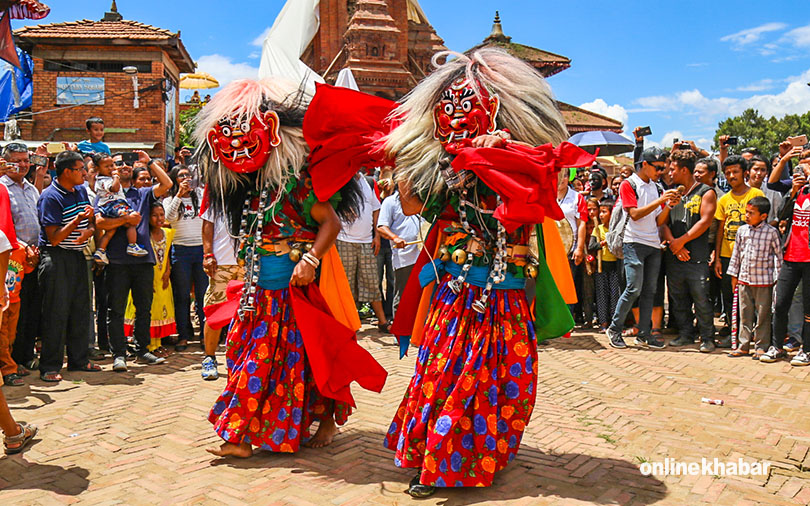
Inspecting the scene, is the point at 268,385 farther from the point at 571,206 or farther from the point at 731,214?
→ the point at 731,214

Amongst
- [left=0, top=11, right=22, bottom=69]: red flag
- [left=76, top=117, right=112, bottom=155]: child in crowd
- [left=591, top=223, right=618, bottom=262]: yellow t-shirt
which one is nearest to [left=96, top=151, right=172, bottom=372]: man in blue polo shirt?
[left=76, top=117, right=112, bottom=155]: child in crowd

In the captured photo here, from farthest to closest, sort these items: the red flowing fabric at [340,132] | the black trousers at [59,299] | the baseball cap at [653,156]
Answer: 1. the baseball cap at [653,156]
2. the black trousers at [59,299]
3. the red flowing fabric at [340,132]

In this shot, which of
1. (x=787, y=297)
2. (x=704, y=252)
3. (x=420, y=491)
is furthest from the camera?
(x=704, y=252)

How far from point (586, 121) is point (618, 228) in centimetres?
2498

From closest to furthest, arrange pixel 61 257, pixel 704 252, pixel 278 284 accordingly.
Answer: pixel 278 284 → pixel 61 257 → pixel 704 252

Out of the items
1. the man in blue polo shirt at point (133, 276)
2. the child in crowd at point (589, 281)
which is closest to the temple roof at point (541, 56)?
the child in crowd at point (589, 281)

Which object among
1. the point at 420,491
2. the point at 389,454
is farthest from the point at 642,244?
the point at 420,491

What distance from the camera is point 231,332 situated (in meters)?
4.33

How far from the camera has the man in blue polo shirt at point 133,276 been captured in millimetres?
6793

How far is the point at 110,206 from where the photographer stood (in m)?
6.75

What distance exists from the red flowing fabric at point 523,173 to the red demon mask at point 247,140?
1.44 m

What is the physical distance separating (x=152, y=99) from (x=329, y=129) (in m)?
21.1

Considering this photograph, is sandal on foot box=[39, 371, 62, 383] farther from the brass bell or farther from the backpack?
the backpack

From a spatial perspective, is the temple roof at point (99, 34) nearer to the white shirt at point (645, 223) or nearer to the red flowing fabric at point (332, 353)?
the white shirt at point (645, 223)
